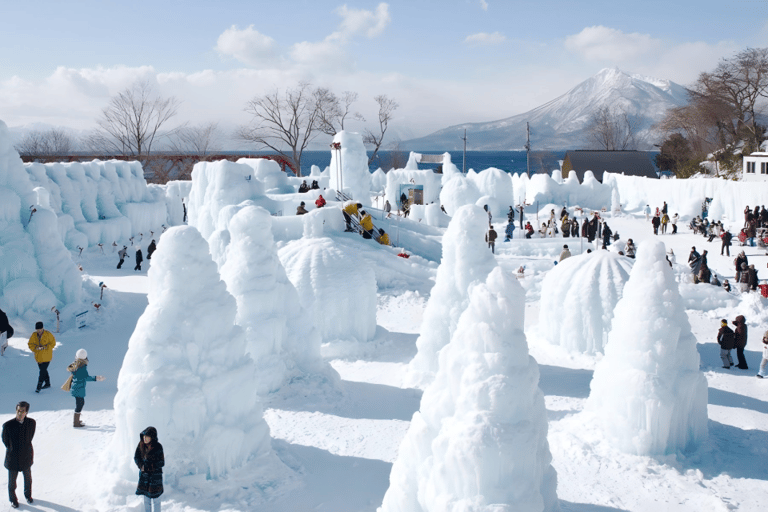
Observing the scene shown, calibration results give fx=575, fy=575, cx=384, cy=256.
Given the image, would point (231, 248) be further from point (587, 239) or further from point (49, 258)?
point (587, 239)

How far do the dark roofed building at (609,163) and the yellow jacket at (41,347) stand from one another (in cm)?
4592

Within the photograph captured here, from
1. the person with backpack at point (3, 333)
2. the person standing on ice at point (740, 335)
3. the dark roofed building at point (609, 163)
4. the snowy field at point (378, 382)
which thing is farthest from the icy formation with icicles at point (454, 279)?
the dark roofed building at point (609, 163)

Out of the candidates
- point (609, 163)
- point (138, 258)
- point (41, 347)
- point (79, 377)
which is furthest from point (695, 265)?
point (609, 163)

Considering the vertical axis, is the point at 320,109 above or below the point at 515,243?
above

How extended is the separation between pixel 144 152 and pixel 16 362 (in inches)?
1949

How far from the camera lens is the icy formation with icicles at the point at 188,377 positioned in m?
7.36

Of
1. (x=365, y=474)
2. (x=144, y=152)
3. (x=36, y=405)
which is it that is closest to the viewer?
(x=365, y=474)

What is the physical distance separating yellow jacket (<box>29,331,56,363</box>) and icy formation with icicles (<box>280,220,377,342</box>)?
5.10 m

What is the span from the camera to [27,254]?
49.7 ft

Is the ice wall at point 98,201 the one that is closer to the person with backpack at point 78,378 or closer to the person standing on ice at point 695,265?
the person with backpack at point 78,378

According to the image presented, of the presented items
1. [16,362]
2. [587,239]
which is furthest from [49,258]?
[587,239]

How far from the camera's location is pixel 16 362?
12.4 metres

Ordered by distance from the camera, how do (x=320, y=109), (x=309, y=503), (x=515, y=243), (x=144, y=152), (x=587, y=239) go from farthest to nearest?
(x=144, y=152) < (x=320, y=109) < (x=587, y=239) < (x=515, y=243) < (x=309, y=503)

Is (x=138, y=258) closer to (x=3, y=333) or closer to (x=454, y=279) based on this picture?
(x=3, y=333)
